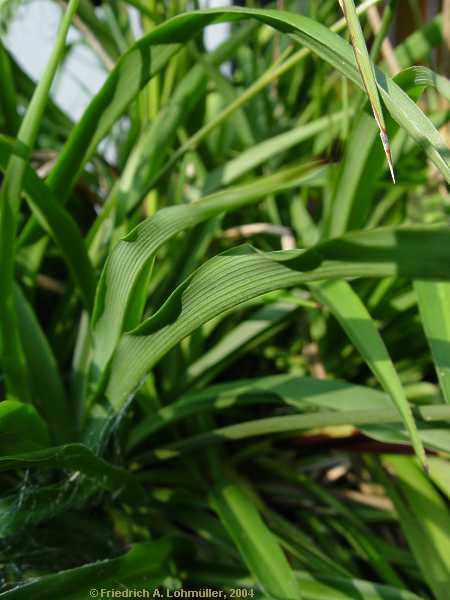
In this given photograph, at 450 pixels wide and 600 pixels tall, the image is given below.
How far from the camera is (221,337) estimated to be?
0.63 m

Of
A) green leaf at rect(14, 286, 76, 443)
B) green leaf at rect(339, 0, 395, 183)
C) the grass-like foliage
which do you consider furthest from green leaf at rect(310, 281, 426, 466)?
green leaf at rect(14, 286, 76, 443)

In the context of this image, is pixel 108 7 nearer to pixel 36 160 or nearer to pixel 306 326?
pixel 36 160

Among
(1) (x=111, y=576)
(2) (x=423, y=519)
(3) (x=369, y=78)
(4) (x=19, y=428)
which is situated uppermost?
(3) (x=369, y=78)

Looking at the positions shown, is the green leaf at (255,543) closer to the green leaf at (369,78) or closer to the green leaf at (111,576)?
the green leaf at (111,576)

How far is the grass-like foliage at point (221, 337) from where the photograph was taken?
1.16ft

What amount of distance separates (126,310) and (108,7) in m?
0.50

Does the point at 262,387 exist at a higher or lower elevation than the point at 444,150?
lower

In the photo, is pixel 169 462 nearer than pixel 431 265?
No

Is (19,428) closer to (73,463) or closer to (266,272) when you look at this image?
(73,463)

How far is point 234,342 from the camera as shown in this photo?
0.56 metres

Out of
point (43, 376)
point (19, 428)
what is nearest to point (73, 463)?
point (19, 428)

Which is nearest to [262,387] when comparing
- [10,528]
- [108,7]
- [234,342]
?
[234,342]

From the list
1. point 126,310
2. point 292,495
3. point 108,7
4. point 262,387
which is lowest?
point 292,495

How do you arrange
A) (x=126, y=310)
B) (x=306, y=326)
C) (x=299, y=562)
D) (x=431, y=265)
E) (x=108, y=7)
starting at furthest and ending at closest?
(x=108, y=7) → (x=306, y=326) → (x=299, y=562) → (x=126, y=310) → (x=431, y=265)
